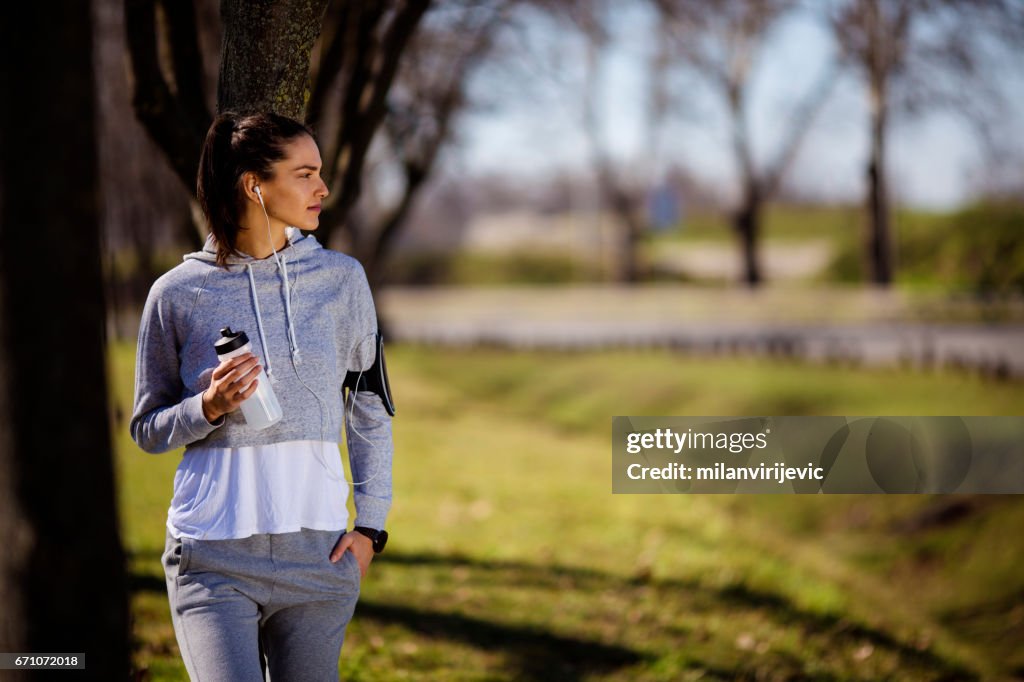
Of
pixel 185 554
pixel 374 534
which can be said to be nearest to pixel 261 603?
pixel 185 554

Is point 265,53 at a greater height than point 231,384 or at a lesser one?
greater

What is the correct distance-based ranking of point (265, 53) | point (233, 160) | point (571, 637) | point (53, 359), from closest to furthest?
point (53, 359) → point (233, 160) → point (265, 53) → point (571, 637)

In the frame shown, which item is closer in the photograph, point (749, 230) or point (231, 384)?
point (231, 384)

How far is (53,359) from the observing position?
6.23 feet

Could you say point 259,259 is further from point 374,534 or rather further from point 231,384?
point 374,534

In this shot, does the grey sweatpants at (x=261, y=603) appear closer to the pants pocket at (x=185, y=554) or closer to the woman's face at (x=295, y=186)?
the pants pocket at (x=185, y=554)

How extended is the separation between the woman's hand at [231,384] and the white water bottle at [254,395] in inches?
0.6

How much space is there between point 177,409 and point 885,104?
10.8 metres

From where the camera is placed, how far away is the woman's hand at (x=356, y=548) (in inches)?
101

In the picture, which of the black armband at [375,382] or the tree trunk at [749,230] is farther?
the tree trunk at [749,230]

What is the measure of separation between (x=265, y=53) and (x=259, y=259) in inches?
34.9

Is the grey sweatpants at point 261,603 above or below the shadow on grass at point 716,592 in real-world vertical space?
above

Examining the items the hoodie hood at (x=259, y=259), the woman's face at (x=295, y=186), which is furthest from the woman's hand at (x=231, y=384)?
the woman's face at (x=295, y=186)

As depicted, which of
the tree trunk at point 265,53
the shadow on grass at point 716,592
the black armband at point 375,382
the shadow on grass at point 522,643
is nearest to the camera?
the black armband at point 375,382
